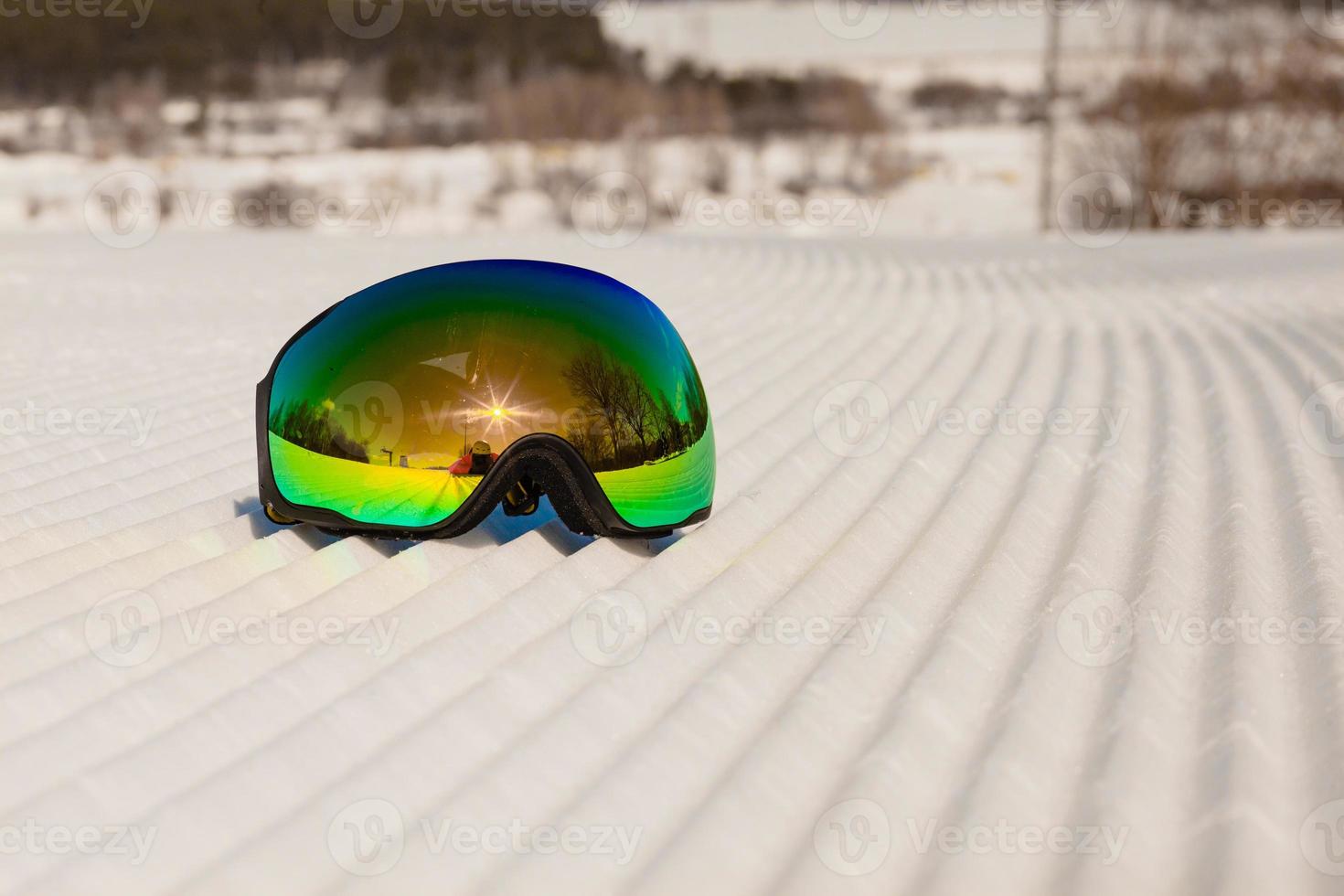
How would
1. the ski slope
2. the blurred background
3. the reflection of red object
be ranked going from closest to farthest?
the ski slope → the reflection of red object → the blurred background

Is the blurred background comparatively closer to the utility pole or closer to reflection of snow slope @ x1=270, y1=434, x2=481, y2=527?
the utility pole

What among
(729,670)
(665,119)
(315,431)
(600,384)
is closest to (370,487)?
(315,431)

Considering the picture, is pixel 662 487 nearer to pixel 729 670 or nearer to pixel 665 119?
pixel 729 670

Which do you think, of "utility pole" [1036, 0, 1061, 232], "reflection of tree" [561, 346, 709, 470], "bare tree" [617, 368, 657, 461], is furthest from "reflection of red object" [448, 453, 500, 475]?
"utility pole" [1036, 0, 1061, 232]

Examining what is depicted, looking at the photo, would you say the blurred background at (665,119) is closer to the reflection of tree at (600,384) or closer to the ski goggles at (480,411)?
the ski goggles at (480,411)

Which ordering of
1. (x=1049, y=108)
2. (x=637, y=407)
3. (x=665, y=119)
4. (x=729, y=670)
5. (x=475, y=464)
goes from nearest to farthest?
1. (x=729, y=670)
2. (x=475, y=464)
3. (x=637, y=407)
4. (x=1049, y=108)
5. (x=665, y=119)

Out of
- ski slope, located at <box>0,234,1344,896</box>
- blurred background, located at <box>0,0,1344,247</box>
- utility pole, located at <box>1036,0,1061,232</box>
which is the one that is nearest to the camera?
ski slope, located at <box>0,234,1344,896</box>

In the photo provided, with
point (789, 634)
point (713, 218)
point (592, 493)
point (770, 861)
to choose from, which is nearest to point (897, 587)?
point (789, 634)

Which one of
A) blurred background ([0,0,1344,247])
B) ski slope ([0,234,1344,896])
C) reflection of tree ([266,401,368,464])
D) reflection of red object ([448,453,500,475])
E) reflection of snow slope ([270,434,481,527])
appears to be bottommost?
blurred background ([0,0,1344,247])
